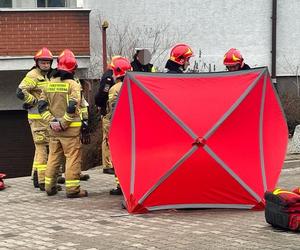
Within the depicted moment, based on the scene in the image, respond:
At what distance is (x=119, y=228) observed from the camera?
6.80 meters

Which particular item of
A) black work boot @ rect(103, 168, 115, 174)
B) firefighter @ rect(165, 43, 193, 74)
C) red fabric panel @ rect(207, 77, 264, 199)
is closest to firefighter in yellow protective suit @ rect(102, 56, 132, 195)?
firefighter @ rect(165, 43, 193, 74)

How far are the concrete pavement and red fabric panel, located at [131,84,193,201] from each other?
49cm

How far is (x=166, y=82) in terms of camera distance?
7.47 metres

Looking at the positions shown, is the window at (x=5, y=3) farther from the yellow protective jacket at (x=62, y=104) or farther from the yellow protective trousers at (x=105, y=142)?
the yellow protective jacket at (x=62, y=104)

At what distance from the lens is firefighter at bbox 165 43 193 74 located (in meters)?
8.13

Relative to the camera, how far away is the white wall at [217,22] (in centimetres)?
1490

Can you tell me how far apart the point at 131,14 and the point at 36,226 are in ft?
29.2

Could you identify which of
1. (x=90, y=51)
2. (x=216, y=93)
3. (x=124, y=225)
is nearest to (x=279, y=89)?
(x=90, y=51)

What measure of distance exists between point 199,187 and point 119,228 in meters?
1.14

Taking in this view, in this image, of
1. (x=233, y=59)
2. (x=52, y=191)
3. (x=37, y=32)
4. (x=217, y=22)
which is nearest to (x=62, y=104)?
(x=52, y=191)

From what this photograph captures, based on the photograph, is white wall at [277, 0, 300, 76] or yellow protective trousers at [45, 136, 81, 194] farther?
white wall at [277, 0, 300, 76]

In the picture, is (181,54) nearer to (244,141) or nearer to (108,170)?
(244,141)

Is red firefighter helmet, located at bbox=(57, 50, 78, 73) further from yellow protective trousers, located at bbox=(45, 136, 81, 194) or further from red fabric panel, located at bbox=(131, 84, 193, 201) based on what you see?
red fabric panel, located at bbox=(131, 84, 193, 201)

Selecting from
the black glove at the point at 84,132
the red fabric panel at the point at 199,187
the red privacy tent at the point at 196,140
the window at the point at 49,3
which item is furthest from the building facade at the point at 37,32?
the red fabric panel at the point at 199,187
